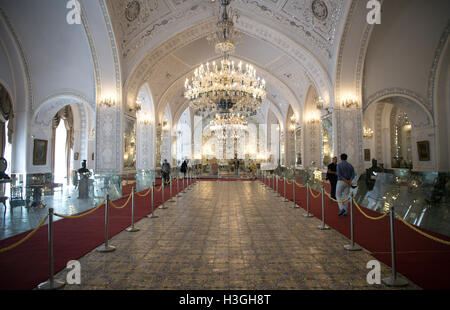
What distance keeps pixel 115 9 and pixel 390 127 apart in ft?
53.4

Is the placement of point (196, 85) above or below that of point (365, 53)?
below

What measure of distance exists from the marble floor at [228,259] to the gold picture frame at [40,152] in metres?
9.54

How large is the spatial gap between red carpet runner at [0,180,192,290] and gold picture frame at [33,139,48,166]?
819 centimetres

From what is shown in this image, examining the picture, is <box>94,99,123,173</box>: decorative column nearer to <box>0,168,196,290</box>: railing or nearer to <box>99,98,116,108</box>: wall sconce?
<box>99,98,116,108</box>: wall sconce

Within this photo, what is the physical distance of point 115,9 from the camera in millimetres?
9266

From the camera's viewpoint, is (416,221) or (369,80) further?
(369,80)

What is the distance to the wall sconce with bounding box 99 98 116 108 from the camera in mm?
10492

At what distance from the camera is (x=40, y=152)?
39.1 ft

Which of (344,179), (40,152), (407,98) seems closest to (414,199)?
(344,179)

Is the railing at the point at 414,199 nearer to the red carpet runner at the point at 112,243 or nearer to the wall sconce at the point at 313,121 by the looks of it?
the red carpet runner at the point at 112,243

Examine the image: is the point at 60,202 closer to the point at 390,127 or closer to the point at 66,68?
the point at 66,68

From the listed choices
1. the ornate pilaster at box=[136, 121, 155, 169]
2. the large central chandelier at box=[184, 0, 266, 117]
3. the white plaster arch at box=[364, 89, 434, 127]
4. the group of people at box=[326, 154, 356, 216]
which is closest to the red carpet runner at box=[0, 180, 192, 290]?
the group of people at box=[326, 154, 356, 216]

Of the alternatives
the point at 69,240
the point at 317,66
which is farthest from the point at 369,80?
the point at 69,240

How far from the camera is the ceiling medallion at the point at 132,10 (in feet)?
31.2
